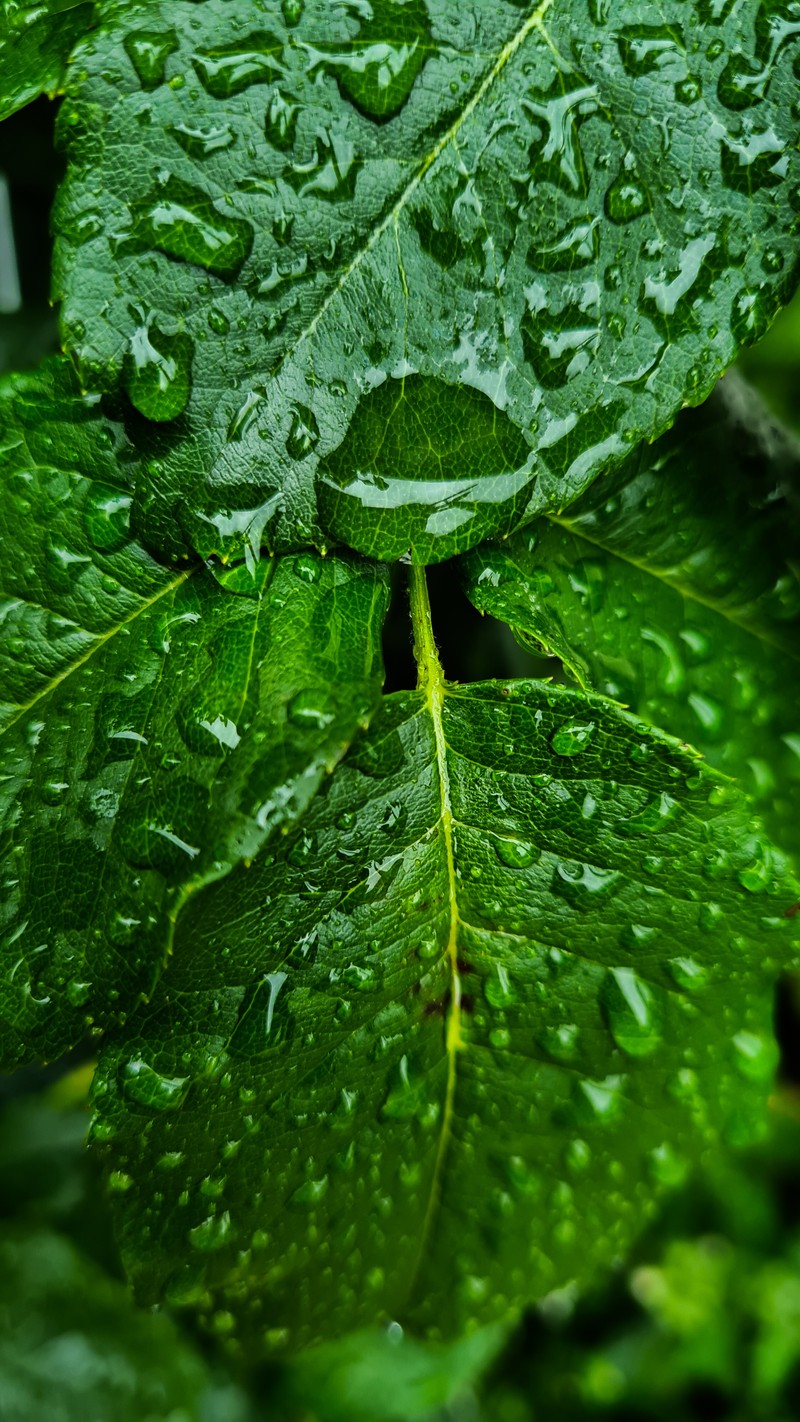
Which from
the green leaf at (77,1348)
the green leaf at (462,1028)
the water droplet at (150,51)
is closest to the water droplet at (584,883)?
the green leaf at (462,1028)

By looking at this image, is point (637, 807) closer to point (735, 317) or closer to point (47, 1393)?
point (735, 317)

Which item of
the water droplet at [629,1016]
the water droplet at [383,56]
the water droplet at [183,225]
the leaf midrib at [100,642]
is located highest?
the water droplet at [383,56]

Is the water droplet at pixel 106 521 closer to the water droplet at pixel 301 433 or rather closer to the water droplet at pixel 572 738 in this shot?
the water droplet at pixel 301 433

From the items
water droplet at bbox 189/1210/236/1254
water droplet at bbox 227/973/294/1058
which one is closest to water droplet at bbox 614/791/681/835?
water droplet at bbox 227/973/294/1058

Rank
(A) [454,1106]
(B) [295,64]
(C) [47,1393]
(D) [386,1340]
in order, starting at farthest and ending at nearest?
(D) [386,1340], (C) [47,1393], (A) [454,1106], (B) [295,64]

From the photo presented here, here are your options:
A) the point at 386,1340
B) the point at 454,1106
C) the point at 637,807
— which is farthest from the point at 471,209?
the point at 386,1340

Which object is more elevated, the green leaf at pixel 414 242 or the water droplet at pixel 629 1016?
the green leaf at pixel 414 242

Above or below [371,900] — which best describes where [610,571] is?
above
